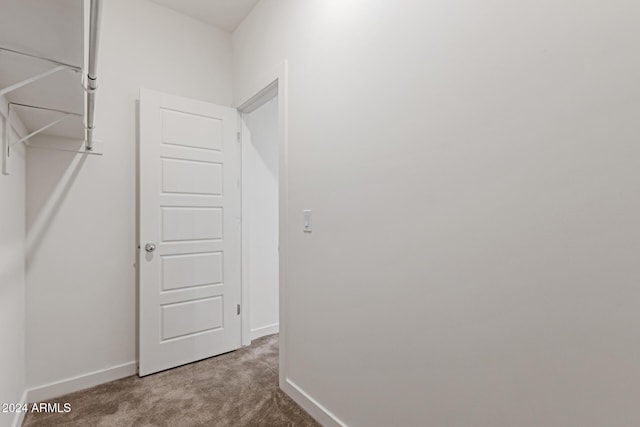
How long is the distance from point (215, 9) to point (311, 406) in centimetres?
298

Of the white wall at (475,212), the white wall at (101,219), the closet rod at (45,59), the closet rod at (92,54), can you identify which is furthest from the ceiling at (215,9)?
the closet rod at (45,59)

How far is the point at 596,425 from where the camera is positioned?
0.80 m

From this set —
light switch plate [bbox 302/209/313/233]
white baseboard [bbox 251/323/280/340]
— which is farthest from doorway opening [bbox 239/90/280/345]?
light switch plate [bbox 302/209/313/233]

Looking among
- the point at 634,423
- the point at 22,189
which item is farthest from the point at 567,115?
the point at 22,189

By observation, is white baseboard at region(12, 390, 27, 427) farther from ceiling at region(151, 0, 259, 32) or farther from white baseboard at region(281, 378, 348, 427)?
ceiling at region(151, 0, 259, 32)

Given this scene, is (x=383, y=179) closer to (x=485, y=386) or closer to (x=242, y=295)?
(x=485, y=386)

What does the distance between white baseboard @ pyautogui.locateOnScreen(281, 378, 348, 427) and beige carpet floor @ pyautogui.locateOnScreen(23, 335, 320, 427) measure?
33mm

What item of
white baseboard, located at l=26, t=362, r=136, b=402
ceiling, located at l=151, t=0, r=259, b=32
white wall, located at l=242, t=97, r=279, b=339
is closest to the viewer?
white baseboard, located at l=26, t=362, r=136, b=402

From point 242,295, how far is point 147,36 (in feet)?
7.34

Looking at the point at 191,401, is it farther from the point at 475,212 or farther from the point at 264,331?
the point at 475,212

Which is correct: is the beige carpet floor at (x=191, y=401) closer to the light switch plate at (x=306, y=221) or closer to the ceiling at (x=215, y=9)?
the light switch plate at (x=306, y=221)

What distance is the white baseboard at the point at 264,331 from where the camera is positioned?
2895mm

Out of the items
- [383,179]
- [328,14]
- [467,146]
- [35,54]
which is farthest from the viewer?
[328,14]

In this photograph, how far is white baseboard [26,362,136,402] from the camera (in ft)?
6.31
